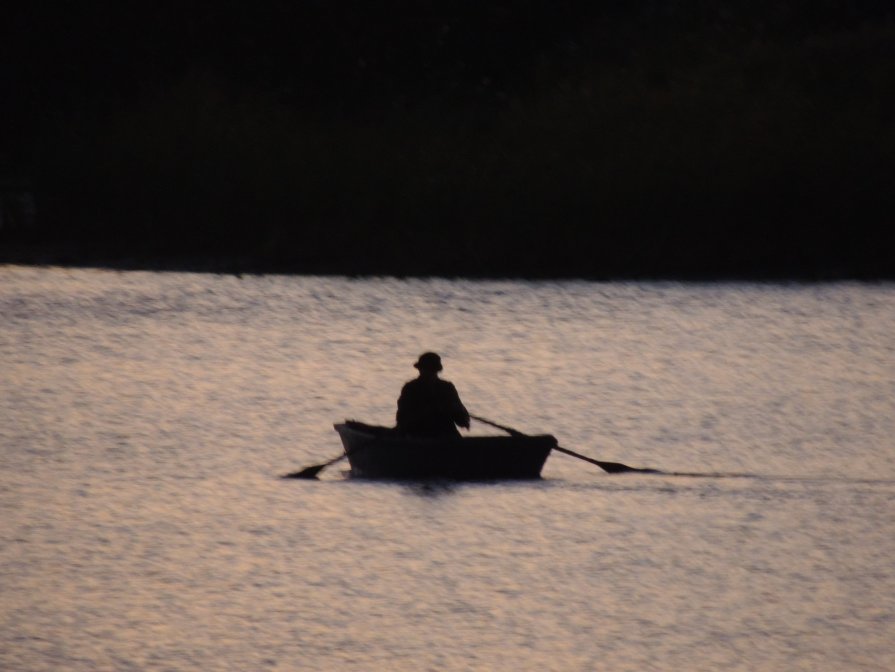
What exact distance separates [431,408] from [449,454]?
472mm

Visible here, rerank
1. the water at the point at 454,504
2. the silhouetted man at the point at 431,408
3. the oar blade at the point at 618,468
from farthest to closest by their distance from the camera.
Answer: the oar blade at the point at 618,468, the silhouetted man at the point at 431,408, the water at the point at 454,504

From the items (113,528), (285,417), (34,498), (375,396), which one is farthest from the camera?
(375,396)

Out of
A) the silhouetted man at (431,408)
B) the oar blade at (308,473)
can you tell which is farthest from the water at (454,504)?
the silhouetted man at (431,408)

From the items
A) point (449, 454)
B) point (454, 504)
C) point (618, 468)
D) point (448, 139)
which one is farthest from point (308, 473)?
point (448, 139)

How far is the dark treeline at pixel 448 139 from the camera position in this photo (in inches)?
1469

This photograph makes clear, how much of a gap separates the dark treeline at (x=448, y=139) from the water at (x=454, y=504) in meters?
2.15

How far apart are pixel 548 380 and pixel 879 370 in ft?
18.2

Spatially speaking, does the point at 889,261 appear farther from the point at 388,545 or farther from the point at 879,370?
the point at 388,545

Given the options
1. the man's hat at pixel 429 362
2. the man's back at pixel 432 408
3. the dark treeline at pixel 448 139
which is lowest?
the man's back at pixel 432 408

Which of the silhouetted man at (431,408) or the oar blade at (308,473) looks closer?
the silhouetted man at (431,408)

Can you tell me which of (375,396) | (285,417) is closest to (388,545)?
(285,417)

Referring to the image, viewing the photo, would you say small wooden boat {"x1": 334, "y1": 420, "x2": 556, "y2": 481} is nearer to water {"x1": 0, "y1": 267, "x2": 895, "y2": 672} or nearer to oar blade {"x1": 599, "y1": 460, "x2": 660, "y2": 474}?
water {"x1": 0, "y1": 267, "x2": 895, "y2": 672}

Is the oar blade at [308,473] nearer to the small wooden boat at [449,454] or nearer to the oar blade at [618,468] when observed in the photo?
the small wooden boat at [449,454]

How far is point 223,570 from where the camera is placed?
16719 mm
